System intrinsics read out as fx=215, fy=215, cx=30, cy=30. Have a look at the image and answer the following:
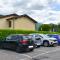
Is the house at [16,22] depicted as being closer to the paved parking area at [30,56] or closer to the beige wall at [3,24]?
the beige wall at [3,24]

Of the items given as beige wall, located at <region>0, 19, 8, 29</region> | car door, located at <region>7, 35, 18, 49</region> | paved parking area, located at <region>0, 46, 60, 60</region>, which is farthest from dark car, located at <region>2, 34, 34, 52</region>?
beige wall, located at <region>0, 19, 8, 29</region>

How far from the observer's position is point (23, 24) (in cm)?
5072

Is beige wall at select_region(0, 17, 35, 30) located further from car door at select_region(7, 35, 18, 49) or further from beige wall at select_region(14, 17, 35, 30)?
car door at select_region(7, 35, 18, 49)

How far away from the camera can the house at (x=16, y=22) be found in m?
46.9

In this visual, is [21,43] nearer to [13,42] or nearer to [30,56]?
[13,42]

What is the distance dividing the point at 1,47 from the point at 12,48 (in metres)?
2.19

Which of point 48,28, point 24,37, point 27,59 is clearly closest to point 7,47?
point 24,37

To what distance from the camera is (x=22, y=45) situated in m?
19.0

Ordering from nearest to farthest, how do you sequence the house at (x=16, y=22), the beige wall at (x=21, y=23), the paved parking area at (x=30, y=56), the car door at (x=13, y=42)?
the paved parking area at (x=30, y=56)
the car door at (x=13, y=42)
the beige wall at (x=21, y=23)
the house at (x=16, y=22)

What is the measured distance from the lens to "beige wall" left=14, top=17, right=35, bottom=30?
48.9 meters

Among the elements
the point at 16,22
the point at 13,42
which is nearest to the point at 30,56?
the point at 13,42

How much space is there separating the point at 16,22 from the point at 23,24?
102 inches

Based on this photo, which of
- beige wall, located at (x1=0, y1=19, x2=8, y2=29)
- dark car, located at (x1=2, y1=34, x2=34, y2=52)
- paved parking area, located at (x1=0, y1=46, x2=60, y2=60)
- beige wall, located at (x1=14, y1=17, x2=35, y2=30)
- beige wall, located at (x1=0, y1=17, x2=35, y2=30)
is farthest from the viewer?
beige wall, located at (x1=14, y1=17, x2=35, y2=30)

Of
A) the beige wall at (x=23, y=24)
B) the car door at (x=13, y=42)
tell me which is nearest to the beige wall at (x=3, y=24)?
the beige wall at (x=23, y=24)
